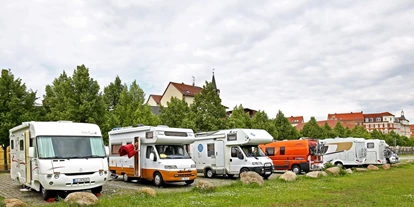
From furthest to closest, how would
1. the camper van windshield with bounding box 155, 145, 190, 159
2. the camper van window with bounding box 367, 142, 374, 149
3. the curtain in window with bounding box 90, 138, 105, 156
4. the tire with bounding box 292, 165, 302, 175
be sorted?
1. the camper van window with bounding box 367, 142, 374, 149
2. the tire with bounding box 292, 165, 302, 175
3. the camper van windshield with bounding box 155, 145, 190, 159
4. the curtain in window with bounding box 90, 138, 105, 156

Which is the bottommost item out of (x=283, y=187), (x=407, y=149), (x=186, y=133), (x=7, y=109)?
(x=407, y=149)

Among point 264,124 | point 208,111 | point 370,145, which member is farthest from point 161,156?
point 264,124

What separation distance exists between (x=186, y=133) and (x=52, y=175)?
684cm

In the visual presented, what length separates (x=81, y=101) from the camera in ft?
92.9

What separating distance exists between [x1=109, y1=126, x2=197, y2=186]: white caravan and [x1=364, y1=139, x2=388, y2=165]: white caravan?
1966cm

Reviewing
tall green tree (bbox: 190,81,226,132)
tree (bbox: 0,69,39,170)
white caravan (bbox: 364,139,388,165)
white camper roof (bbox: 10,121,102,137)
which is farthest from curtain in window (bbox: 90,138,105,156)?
white caravan (bbox: 364,139,388,165)

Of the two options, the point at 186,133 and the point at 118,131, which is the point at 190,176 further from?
the point at 118,131

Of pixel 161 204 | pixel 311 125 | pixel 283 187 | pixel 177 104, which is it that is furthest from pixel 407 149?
pixel 161 204

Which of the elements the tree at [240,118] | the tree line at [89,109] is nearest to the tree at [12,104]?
the tree line at [89,109]

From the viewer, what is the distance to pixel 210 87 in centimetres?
3369

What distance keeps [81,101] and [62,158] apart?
53.9 ft

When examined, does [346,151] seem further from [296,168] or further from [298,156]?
[298,156]

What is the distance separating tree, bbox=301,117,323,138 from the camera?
53031 mm

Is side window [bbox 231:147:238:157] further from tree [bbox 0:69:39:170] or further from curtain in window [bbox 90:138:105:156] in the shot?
tree [bbox 0:69:39:170]
